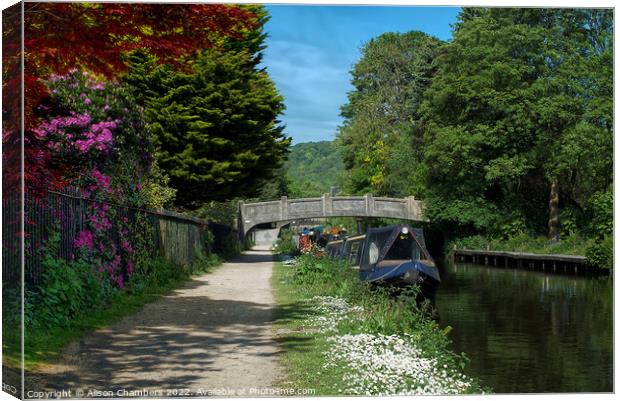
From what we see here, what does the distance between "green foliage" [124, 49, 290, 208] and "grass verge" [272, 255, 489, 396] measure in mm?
7851

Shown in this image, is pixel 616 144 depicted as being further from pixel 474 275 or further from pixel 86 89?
pixel 474 275

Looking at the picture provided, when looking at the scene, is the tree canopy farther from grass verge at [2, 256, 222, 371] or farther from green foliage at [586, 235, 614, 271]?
grass verge at [2, 256, 222, 371]

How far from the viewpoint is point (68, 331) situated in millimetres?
13367

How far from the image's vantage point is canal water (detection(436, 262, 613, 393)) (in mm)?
12781

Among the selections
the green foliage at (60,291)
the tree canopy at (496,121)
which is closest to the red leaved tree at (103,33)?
the green foliage at (60,291)

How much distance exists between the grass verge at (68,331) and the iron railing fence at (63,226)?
0.89 m

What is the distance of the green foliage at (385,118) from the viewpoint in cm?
1609

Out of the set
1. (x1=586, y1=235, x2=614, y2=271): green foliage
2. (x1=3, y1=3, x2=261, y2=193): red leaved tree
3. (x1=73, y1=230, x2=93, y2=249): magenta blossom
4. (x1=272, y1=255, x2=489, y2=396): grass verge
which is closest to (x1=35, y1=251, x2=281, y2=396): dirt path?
(x1=272, y1=255, x2=489, y2=396): grass verge

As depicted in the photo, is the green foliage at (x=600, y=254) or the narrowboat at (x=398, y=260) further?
the narrowboat at (x=398, y=260)

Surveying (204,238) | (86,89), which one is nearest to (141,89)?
(86,89)

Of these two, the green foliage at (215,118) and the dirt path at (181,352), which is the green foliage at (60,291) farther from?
the green foliage at (215,118)

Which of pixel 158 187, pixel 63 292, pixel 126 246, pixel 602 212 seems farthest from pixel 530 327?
pixel 158 187

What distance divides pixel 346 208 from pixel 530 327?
29.9ft

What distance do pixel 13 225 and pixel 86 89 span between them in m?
14.8
